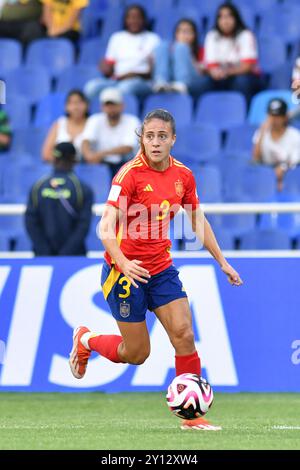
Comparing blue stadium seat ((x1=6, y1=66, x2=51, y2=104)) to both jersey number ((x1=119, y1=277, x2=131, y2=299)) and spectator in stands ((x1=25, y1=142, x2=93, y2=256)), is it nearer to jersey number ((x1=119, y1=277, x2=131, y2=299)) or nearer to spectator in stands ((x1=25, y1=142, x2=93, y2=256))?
spectator in stands ((x1=25, y1=142, x2=93, y2=256))

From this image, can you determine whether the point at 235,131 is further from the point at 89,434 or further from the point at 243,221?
the point at 89,434

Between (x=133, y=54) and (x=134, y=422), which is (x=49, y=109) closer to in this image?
(x=133, y=54)

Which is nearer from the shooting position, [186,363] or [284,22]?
[186,363]

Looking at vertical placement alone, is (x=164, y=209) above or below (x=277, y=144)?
above

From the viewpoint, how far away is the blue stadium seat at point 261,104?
15711mm

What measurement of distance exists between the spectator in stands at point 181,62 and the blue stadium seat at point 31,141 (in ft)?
5.29

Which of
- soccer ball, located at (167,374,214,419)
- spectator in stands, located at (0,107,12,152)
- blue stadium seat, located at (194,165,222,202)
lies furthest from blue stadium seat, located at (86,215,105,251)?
soccer ball, located at (167,374,214,419)

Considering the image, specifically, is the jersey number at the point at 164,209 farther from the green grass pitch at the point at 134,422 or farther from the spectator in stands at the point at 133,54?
the spectator in stands at the point at 133,54

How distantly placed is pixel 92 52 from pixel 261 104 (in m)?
3.05

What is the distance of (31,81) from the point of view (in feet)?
55.7

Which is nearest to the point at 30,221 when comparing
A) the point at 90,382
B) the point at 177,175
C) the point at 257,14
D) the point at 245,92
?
the point at 90,382

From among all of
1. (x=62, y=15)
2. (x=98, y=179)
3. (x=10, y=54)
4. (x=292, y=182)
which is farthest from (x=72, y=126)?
(x=62, y=15)

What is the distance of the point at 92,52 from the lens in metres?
17.6

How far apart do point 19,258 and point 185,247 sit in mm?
2469
